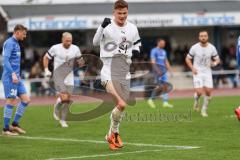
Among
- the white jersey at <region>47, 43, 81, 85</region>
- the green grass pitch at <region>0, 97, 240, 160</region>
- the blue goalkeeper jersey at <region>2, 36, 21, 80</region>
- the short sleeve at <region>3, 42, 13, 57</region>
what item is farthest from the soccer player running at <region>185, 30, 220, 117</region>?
the short sleeve at <region>3, 42, 13, 57</region>

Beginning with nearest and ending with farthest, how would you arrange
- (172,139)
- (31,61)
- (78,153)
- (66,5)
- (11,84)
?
(78,153) → (172,139) → (11,84) → (31,61) → (66,5)

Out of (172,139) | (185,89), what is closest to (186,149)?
(172,139)

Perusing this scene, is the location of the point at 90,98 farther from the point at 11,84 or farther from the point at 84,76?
the point at 11,84

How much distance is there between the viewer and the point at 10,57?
1573cm

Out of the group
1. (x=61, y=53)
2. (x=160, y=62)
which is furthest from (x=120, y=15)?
(x=160, y=62)

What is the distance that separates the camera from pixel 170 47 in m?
40.7

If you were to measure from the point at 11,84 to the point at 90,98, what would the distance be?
16016 mm

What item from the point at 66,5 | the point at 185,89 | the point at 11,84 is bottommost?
the point at 185,89

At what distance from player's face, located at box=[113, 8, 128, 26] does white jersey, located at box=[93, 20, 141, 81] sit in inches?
4.5

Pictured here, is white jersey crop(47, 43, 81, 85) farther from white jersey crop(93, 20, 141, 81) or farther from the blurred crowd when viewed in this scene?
the blurred crowd

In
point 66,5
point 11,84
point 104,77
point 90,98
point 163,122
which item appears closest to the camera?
point 104,77

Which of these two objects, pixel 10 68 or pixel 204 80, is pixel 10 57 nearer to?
Result: pixel 10 68

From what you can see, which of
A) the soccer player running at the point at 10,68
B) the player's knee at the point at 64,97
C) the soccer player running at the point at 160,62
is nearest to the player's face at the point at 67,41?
the player's knee at the point at 64,97

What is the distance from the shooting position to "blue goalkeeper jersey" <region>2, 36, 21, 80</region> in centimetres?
1552
